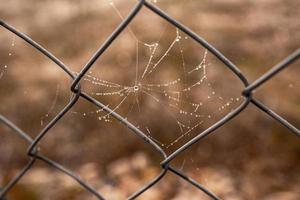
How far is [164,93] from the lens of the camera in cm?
236

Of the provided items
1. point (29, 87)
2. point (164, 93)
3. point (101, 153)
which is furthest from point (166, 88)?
point (29, 87)

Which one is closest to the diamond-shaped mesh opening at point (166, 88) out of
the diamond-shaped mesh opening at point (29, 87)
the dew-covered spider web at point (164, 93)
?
the dew-covered spider web at point (164, 93)

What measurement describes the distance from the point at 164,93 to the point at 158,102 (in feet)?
0.18

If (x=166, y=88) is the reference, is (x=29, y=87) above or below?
above

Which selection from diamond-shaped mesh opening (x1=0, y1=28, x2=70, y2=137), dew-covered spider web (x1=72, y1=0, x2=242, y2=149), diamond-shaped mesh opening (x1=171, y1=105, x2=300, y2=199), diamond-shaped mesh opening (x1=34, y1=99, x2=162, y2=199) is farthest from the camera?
diamond-shaped mesh opening (x1=0, y1=28, x2=70, y2=137)

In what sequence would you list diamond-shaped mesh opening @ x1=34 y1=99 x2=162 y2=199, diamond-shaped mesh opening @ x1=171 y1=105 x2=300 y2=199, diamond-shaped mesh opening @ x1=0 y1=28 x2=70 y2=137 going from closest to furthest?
diamond-shaped mesh opening @ x1=171 y1=105 x2=300 y2=199, diamond-shaped mesh opening @ x1=34 y1=99 x2=162 y2=199, diamond-shaped mesh opening @ x1=0 y1=28 x2=70 y2=137

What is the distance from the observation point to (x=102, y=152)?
226 centimetres

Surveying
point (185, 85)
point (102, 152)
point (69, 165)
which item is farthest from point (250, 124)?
point (69, 165)

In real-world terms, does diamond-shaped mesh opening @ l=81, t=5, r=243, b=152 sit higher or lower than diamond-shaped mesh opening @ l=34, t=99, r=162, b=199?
higher

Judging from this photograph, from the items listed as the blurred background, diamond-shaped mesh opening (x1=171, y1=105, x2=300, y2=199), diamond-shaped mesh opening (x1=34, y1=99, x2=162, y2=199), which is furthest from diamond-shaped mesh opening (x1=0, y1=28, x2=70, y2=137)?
diamond-shaped mesh opening (x1=171, y1=105, x2=300, y2=199)

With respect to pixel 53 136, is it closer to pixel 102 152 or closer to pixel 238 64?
pixel 102 152

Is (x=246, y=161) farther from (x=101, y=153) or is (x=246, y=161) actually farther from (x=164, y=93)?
(x=101, y=153)

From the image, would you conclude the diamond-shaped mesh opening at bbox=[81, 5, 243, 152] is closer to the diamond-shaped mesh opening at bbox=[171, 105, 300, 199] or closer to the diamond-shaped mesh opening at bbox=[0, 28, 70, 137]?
the diamond-shaped mesh opening at bbox=[171, 105, 300, 199]

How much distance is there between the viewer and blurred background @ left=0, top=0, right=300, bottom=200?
6.79ft
